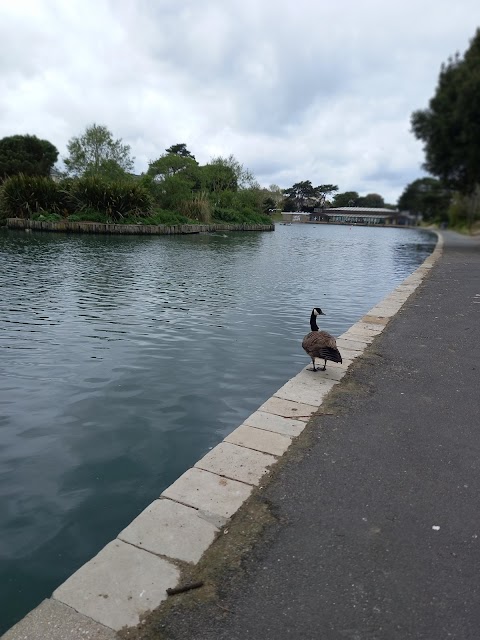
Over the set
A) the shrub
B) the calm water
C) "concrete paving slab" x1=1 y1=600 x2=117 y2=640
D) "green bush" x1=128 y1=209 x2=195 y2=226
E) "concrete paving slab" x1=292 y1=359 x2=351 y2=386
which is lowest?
the calm water

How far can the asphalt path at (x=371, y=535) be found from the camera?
244 cm

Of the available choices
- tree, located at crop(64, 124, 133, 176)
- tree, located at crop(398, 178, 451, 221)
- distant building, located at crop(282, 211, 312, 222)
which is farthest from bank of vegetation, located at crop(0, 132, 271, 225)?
distant building, located at crop(282, 211, 312, 222)

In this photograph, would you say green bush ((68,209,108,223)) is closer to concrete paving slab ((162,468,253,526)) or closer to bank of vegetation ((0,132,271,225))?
bank of vegetation ((0,132,271,225))

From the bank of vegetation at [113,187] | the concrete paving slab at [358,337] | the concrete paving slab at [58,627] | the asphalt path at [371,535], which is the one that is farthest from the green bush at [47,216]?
the concrete paving slab at [58,627]

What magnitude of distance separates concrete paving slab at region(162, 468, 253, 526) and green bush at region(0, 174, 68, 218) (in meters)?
42.1

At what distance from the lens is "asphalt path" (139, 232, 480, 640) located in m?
2.44

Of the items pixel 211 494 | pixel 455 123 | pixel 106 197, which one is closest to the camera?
pixel 211 494

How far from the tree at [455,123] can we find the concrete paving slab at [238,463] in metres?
27.1

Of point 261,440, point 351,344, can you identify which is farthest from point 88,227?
point 261,440

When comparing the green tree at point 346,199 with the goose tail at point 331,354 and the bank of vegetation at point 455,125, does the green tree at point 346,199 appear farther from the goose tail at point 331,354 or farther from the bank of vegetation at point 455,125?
the goose tail at point 331,354

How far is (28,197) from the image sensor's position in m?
41.2

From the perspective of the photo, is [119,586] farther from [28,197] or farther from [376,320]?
[28,197]

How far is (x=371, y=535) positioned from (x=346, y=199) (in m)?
161

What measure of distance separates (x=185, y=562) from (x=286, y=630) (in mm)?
765
